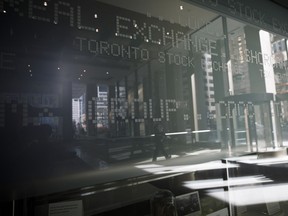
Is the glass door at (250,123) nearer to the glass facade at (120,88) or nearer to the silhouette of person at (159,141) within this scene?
the glass facade at (120,88)

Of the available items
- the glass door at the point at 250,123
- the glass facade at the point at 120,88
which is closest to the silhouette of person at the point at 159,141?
the glass facade at the point at 120,88

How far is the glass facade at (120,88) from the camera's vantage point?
2.76 ft

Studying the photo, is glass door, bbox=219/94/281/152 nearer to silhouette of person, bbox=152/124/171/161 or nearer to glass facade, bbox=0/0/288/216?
glass facade, bbox=0/0/288/216

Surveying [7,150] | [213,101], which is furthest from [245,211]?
[7,150]

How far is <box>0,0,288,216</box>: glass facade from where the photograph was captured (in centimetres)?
84

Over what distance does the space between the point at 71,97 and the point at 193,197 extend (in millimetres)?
960

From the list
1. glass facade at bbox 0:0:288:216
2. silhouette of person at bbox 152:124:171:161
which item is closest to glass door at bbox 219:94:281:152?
glass facade at bbox 0:0:288:216

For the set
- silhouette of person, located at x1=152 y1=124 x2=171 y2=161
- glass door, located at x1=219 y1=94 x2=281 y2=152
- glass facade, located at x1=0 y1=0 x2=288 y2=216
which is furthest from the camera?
glass door, located at x1=219 y1=94 x2=281 y2=152

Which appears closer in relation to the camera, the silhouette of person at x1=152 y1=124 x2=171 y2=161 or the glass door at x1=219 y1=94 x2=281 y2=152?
the silhouette of person at x1=152 y1=124 x2=171 y2=161

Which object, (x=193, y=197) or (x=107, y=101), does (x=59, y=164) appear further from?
(x=193, y=197)

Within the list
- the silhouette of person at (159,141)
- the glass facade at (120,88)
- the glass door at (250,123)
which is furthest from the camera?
the glass door at (250,123)

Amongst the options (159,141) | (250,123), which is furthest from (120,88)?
(250,123)

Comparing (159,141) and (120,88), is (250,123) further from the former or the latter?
(120,88)

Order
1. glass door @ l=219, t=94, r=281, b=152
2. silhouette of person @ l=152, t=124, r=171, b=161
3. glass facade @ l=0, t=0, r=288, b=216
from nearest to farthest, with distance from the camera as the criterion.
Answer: glass facade @ l=0, t=0, r=288, b=216 → silhouette of person @ l=152, t=124, r=171, b=161 → glass door @ l=219, t=94, r=281, b=152
